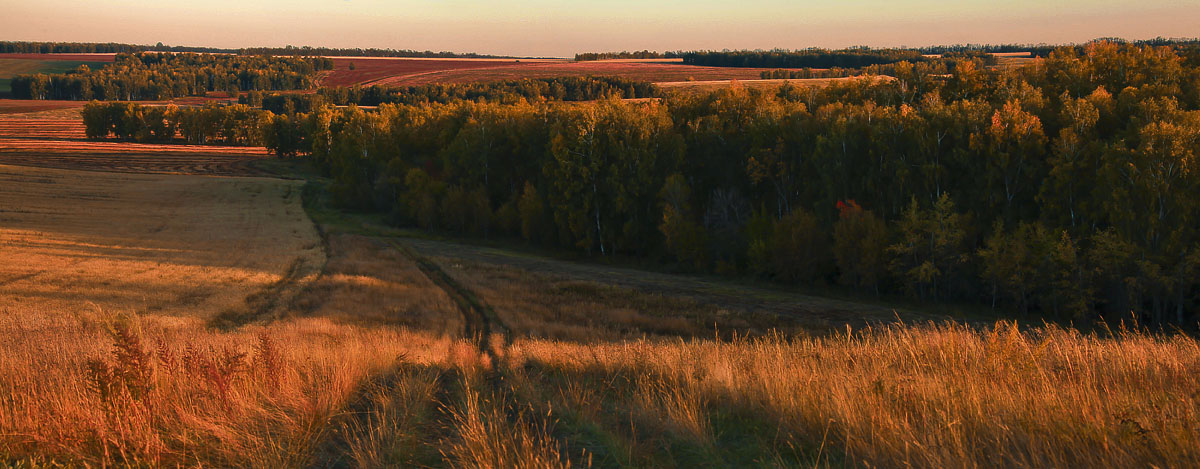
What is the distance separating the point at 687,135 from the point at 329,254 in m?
32.7

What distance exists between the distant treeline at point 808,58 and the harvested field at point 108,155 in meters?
108

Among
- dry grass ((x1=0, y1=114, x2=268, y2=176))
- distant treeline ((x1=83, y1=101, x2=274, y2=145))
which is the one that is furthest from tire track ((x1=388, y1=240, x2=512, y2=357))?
distant treeline ((x1=83, y1=101, x2=274, y2=145))

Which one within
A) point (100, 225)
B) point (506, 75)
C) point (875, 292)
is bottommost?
point (875, 292)

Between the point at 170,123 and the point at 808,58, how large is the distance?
140561mm

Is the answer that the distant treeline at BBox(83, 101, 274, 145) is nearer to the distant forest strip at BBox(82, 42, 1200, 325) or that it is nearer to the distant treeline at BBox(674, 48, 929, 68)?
the distant forest strip at BBox(82, 42, 1200, 325)

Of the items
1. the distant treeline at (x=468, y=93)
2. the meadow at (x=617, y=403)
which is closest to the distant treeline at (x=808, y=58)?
the distant treeline at (x=468, y=93)

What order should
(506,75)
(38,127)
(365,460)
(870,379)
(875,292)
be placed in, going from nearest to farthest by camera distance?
(365,460)
(870,379)
(875,292)
(38,127)
(506,75)

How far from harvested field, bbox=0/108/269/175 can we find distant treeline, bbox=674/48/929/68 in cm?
10831

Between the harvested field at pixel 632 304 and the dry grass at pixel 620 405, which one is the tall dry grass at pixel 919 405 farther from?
the harvested field at pixel 632 304

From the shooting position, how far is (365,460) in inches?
219

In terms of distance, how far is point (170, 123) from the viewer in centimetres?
14638

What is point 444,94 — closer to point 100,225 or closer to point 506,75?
point 506,75

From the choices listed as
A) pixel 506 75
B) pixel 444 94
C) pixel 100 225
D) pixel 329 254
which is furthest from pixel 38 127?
pixel 329 254

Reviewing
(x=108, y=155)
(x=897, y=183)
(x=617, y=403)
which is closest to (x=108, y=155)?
(x=108, y=155)
